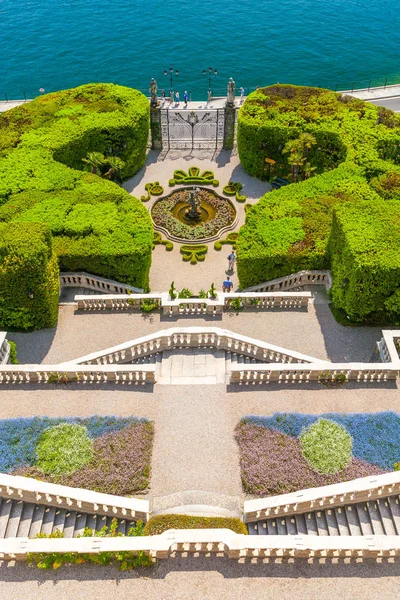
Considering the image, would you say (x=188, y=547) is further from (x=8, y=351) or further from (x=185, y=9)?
(x=185, y=9)

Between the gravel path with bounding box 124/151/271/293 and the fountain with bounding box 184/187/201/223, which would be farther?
the fountain with bounding box 184/187/201/223

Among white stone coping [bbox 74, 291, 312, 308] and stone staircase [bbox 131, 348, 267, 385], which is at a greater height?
white stone coping [bbox 74, 291, 312, 308]

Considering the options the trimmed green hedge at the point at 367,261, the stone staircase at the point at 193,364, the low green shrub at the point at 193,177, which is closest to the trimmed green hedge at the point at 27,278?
the stone staircase at the point at 193,364

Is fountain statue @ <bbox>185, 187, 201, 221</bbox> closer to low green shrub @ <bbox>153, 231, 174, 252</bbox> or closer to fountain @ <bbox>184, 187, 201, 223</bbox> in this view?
fountain @ <bbox>184, 187, 201, 223</bbox>

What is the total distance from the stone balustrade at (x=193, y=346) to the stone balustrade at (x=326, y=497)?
305 inches

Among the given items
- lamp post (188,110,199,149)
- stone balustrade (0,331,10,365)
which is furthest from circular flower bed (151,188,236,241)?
stone balustrade (0,331,10,365)

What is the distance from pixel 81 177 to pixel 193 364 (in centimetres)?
2112

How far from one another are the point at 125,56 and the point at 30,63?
53.9ft

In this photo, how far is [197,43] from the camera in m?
80.7

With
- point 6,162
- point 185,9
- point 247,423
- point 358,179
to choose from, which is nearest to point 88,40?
point 185,9

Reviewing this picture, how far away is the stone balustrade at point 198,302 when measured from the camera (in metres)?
27.9

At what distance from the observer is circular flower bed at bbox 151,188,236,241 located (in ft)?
133

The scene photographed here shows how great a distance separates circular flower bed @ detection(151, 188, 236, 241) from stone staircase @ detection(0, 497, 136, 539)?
26.8 meters

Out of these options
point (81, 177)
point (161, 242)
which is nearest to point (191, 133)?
point (161, 242)
